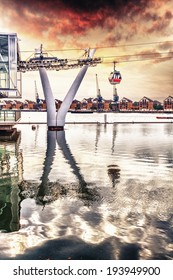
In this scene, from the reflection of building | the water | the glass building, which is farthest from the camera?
the glass building

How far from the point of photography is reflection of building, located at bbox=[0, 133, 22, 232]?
10.4m

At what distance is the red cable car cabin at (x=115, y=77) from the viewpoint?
10162cm

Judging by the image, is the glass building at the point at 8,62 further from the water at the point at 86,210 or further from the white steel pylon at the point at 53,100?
the water at the point at 86,210

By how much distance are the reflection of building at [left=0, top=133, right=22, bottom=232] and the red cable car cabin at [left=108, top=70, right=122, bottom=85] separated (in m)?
79.9

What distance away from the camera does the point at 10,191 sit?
14266 millimetres

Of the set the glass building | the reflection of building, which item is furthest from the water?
the glass building

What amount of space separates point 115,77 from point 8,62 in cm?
5766

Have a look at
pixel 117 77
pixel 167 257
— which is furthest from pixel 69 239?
pixel 117 77

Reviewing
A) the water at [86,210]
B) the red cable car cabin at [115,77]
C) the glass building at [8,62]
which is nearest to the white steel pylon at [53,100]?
the glass building at [8,62]

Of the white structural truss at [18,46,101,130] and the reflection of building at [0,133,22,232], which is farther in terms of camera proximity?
the white structural truss at [18,46,101,130]

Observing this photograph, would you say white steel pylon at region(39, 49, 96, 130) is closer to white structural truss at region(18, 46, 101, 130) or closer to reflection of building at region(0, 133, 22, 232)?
white structural truss at region(18, 46, 101, 130)

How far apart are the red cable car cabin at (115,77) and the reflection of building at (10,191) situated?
79.9 m

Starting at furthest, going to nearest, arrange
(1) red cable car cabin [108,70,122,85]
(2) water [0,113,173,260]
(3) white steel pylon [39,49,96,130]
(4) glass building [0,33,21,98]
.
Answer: (1) red cable car cabin [108,70,122,85] < (3) white steel pylon [39,49,96,130] < (4) glass building [0,33,21,98] < (2) water [0,113,173,260]

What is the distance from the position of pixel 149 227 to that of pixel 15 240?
3.99m
